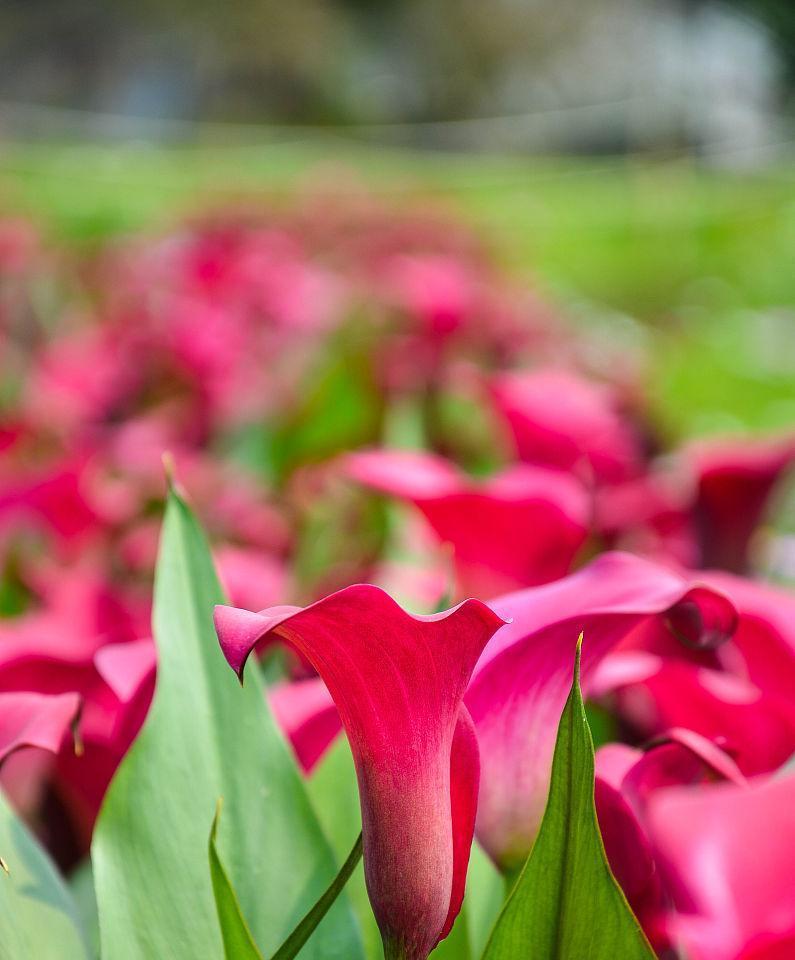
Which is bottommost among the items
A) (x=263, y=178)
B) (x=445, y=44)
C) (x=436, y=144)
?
(x=263, y=178)

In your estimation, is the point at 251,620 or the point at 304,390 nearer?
the point at 251,620

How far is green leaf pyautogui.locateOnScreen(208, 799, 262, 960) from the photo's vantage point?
0.26 metres

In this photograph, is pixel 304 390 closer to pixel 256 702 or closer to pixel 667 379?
pixel 256 702

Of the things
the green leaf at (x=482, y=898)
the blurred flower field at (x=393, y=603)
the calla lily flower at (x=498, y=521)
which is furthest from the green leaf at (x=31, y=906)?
the calla lily flower at (x=498, y=521)

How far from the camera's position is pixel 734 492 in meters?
0.55

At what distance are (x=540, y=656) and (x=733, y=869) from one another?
0.23 feet

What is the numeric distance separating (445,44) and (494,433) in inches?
734

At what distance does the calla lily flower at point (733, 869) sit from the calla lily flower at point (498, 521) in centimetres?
21

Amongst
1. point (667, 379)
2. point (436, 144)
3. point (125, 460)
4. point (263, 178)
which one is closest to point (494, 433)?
point (125, 460)

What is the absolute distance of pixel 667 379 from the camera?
2736mm

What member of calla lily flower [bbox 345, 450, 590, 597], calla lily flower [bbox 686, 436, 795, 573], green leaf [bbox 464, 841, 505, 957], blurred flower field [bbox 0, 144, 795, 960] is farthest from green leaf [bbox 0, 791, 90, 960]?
calla lily flower [bbox 686, 436, 795, 573]

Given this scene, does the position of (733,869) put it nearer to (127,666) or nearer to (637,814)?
(637,814)

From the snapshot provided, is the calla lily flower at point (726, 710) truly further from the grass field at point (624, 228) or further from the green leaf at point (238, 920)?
the grass field at point (624, 228)

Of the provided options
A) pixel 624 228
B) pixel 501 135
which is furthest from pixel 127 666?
pixel 501 135
